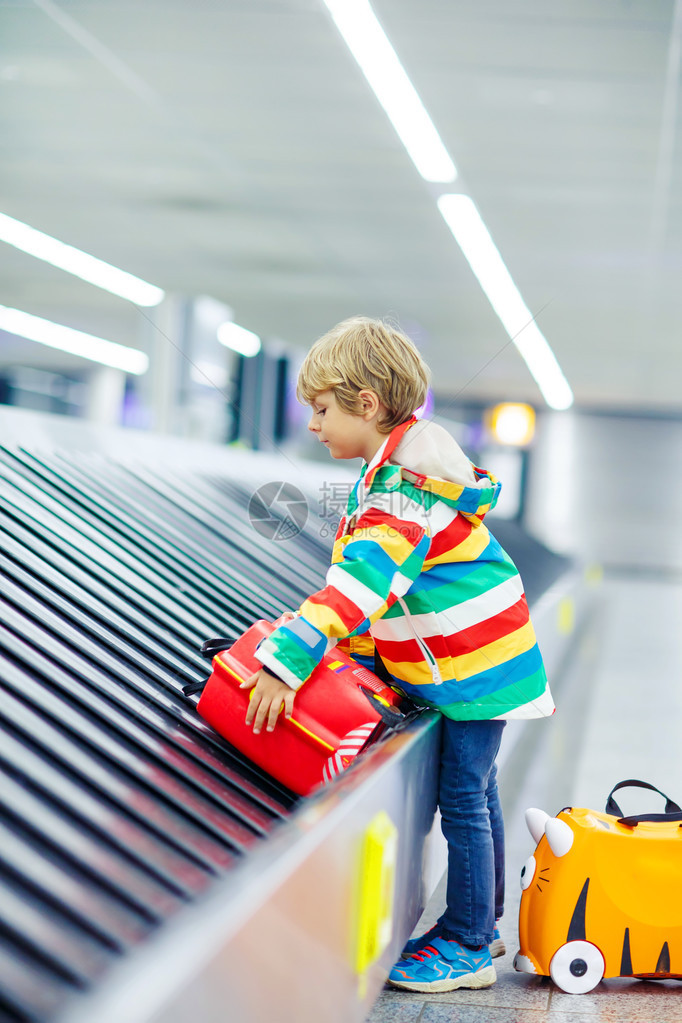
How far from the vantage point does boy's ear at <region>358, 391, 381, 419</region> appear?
1.96m

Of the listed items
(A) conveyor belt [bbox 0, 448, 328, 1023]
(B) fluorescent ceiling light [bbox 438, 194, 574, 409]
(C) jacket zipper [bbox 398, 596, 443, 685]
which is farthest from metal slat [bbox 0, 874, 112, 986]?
(B) fluorescent ceiling light [bbox 438, 194, 574, 409]

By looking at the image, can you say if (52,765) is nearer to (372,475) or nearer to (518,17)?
(372,475)

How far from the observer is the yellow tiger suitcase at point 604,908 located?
2.09 m

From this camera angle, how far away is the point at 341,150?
267 inches

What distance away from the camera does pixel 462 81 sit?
5.44 metres

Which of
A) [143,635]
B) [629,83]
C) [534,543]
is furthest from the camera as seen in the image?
[534,543]

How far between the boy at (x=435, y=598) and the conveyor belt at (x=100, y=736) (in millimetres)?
233

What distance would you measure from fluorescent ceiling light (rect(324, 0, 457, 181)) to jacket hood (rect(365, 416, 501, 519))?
339 cm

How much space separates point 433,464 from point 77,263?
10.4 metres

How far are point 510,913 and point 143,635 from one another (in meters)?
1.23

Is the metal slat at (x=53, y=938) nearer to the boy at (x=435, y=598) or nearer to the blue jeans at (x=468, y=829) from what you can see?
the boy at (x=435, y=598)

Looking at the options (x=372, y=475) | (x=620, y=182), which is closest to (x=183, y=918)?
(x=372, y=475)

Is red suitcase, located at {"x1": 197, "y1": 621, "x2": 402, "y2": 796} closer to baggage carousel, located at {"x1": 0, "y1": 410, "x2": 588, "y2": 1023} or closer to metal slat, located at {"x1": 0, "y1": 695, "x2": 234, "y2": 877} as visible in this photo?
baggage carousel, located at {"x1": 0, "y1": 410, "x2": 588, "y2": 1023}

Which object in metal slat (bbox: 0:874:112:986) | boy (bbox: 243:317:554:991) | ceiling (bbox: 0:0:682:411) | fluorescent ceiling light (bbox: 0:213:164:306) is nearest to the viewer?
metal slat (bbox: 0:874:112:986)
